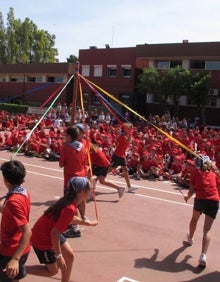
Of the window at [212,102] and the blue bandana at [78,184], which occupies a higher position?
the window at [212,102]

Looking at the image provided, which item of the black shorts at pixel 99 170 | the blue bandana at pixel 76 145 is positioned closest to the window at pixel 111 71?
the black shorts at pixel 99 170

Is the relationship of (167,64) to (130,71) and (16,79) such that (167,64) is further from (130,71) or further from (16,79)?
(16,79)

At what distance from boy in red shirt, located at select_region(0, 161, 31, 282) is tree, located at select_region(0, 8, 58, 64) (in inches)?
2318

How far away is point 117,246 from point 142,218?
1.61 metres

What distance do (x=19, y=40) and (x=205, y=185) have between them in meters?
58.1

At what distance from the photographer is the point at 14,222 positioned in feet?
11.4

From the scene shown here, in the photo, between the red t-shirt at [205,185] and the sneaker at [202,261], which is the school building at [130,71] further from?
the sneaker at [202,261]

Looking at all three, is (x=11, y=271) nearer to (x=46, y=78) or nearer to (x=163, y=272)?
(x=163, y=272)

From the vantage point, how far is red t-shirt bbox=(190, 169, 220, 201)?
18.8 ft

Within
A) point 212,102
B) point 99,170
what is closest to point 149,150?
point 99,170

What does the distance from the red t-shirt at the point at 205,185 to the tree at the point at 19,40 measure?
5722 cm

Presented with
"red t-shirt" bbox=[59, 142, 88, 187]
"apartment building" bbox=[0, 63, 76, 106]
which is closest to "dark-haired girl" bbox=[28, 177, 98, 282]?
"red t-shirt" bbox=[59, 142, 88, 187]

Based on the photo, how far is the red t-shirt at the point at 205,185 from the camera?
5742mm

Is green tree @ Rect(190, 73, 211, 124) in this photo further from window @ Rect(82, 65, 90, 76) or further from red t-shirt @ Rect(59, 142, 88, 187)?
red t-shirt @ Rect(59, 142, 88, 187)
